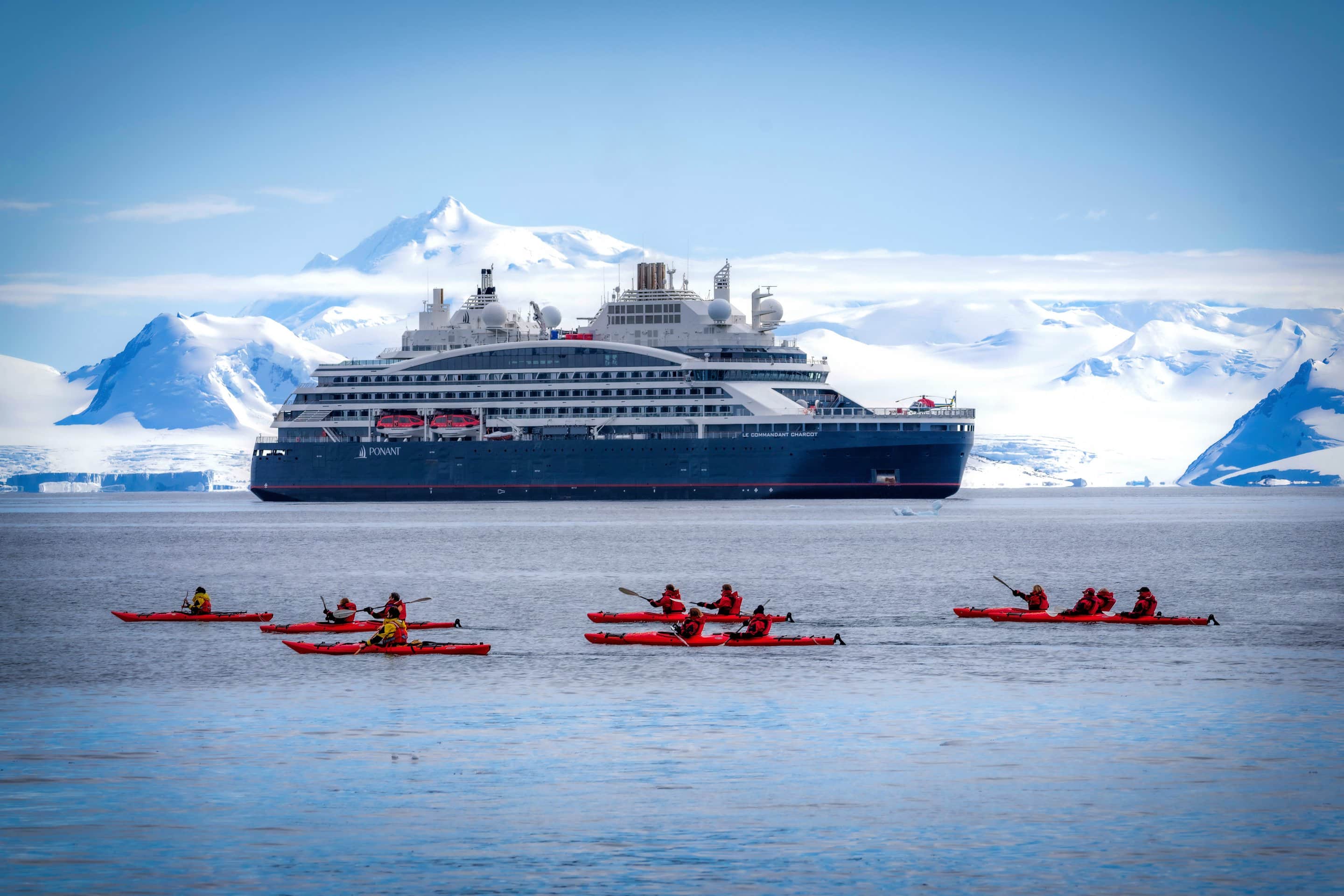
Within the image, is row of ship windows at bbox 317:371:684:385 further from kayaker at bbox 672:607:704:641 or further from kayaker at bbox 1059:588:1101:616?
kayaker at bbox 672:607:704:641

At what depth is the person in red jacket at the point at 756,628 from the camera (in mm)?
38562

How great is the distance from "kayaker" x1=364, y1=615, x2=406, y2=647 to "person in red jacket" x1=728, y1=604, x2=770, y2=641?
330 inches

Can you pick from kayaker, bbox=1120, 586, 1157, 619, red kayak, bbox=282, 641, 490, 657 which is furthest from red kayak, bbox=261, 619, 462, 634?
kayaker, bbox=1120, 586, 1157, 619

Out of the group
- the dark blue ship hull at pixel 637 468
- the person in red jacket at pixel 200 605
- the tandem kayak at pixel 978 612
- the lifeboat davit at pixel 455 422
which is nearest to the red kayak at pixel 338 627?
the person in red jacket at pixel 200 605

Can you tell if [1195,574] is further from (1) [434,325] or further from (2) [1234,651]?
(1) [434,325]

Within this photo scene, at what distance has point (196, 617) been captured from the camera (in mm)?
45531

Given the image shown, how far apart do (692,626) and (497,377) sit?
9041cm

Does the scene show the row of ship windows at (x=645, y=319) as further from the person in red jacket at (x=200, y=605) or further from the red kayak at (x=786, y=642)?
the red kayak at (x=786, y=642)

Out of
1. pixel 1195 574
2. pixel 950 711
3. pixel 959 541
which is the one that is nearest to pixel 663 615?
pixel 950 711

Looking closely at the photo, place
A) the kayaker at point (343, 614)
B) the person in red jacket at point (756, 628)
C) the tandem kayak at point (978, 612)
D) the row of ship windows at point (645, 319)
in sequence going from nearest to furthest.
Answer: the person in red jacket at point (756, 628) < the kayaker at point (343, 614) < the tandem kayak at point (978, 612) < the row of ship windows at point (645, 319)

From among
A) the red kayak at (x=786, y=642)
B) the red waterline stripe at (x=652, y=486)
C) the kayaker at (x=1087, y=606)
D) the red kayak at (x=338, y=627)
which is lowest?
the red kayak at (x=338, y=627)

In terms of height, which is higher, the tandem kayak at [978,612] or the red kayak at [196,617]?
the tandem kayak at [978,612]

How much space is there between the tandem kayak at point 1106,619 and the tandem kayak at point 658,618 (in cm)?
641

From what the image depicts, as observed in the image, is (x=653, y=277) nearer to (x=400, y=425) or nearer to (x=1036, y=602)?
(x=400, y=425)
